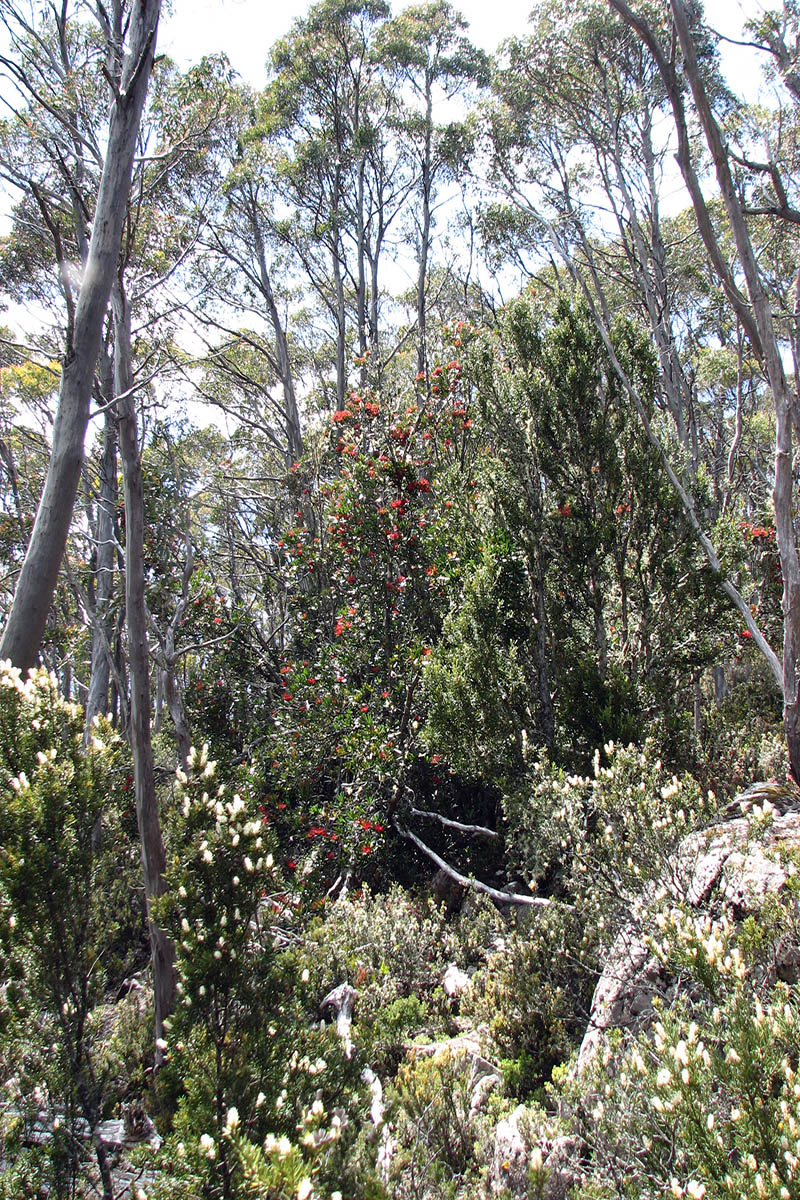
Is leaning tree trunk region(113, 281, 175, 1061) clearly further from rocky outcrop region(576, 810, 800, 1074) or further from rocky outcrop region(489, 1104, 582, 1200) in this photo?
rocky outcrop region(576, 810, 800, 1074)

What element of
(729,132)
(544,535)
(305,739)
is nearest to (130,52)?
(544,535)

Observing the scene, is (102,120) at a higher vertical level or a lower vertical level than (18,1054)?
higher

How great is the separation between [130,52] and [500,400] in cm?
360

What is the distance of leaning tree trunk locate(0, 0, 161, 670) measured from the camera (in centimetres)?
371

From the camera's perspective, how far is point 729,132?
10.3 meters

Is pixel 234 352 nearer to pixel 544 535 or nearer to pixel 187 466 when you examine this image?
pixel 187 466

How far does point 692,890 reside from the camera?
348 cm

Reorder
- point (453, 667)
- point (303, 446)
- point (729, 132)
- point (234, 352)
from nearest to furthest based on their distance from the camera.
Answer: point (453, 667) → point (729, 132) → point (303, 446) → point (234, 352)

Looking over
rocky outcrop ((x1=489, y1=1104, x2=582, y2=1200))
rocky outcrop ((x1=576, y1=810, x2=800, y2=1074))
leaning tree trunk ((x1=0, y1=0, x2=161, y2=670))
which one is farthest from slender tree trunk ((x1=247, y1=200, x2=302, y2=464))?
rocky outcrop ((x1=489, y1=1104, x2=582, y2=1200))

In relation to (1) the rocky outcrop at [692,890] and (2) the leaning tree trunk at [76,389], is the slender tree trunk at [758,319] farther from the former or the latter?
(2) the leaning tree trunk at [76,389]

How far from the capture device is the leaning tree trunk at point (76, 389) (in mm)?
3713

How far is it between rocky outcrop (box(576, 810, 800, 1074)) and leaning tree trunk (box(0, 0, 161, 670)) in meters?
3.47

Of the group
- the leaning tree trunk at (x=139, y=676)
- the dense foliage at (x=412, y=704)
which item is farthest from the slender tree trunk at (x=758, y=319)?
the leaning tree trunk at (x=139, y=676)

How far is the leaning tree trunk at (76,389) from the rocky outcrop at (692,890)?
3.47m
